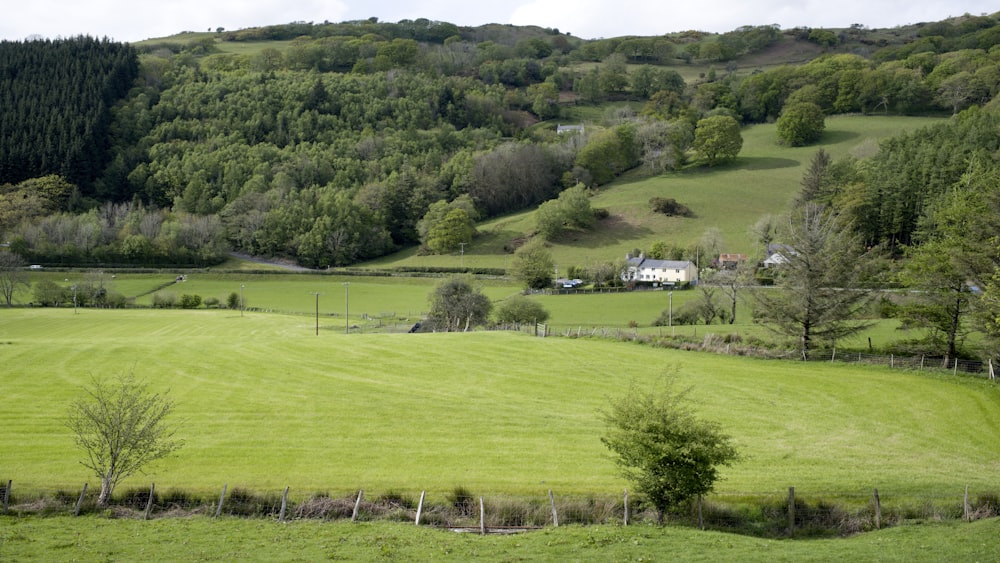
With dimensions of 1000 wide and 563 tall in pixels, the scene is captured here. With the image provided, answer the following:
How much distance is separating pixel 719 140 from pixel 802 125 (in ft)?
58.7

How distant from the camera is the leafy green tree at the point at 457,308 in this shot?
213 ft

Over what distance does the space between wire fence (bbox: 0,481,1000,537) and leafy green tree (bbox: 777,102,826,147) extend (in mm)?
127418

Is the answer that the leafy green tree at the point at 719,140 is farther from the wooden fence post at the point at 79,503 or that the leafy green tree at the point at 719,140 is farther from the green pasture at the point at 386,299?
the wooden fence post at the point at 79,503

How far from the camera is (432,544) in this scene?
59.5ft

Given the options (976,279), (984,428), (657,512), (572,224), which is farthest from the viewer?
(572,224)

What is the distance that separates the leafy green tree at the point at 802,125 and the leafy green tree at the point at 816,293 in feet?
333

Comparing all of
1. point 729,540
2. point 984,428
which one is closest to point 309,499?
point 729,540

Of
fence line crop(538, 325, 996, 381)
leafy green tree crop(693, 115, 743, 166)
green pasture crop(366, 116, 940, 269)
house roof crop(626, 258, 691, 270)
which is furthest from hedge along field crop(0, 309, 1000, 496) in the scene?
leafy green tree crop(693, 115, 743, 166)

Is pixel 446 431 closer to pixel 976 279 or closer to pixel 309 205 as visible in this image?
pixel 976 279

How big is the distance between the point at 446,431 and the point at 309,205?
9879 cm

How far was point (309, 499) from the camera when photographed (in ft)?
73.5

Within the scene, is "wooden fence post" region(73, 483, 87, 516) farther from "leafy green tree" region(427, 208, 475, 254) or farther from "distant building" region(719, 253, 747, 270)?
"leafy green tree" region(427, 208, 475, 254)

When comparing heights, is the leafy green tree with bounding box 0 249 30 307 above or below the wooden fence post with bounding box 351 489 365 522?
below

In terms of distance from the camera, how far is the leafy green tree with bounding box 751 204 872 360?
4397cm
